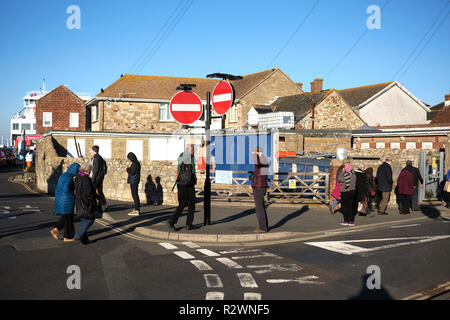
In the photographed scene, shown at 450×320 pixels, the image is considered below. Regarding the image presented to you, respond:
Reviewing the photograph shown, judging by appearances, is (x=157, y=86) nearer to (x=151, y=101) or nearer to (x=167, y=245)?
(x=151, y=101)

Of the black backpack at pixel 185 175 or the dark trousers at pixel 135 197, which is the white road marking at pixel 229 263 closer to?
the black backpack at pixel 185 175

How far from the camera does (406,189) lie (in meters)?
15.0

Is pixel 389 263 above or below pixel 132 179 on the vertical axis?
below

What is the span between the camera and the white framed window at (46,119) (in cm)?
5606

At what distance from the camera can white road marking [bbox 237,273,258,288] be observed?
642 cm

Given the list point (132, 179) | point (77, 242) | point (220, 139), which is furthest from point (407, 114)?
point (77, 242)

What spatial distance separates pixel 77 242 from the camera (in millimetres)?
9586

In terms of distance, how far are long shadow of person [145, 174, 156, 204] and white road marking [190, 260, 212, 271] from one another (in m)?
8.75

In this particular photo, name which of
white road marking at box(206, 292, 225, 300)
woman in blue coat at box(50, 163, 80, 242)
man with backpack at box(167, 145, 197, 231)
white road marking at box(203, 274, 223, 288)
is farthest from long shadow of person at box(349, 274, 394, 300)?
woman in blue coat at box(50, 163, 80, 242)

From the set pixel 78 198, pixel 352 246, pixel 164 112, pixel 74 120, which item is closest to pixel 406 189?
pixel 352 246

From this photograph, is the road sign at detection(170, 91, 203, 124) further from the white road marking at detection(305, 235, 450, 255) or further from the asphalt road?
Answer: the white road marking at detection(305, 235, 450, 255)

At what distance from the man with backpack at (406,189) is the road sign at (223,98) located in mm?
7494
